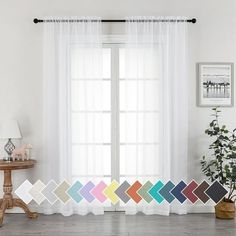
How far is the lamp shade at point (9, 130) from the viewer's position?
14.3 feet

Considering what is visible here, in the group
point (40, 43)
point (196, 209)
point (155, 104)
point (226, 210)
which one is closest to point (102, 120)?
point (155, 104)

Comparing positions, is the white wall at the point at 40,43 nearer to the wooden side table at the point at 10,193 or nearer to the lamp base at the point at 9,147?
the lamp base at the point at 9,147

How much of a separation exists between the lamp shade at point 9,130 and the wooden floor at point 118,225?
101 cm

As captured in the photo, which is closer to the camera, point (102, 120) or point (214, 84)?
point (102, 120)

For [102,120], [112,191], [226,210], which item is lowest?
[226,210]

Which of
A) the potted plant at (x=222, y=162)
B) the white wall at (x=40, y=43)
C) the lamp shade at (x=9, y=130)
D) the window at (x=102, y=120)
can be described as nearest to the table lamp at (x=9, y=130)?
the lamp shade at (x=9, y=130)

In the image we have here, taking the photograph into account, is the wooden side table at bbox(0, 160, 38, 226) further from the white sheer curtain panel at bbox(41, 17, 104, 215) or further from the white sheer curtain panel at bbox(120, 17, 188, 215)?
the white sheer curtain panel at bbox(120, 17, 188, 215)

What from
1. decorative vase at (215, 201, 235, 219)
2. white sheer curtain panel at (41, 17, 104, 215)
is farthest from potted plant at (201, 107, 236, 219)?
white sheer curtain panel at (41, 17, 104, 215)

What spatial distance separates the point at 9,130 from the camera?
14.4 feet

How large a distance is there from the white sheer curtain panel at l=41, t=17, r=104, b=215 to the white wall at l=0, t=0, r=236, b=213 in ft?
0.62

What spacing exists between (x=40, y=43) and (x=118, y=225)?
97.7 inches

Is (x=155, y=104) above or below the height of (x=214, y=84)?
below

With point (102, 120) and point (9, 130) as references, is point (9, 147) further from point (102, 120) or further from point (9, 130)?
point (102, 120)

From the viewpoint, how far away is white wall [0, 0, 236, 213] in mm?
4758
